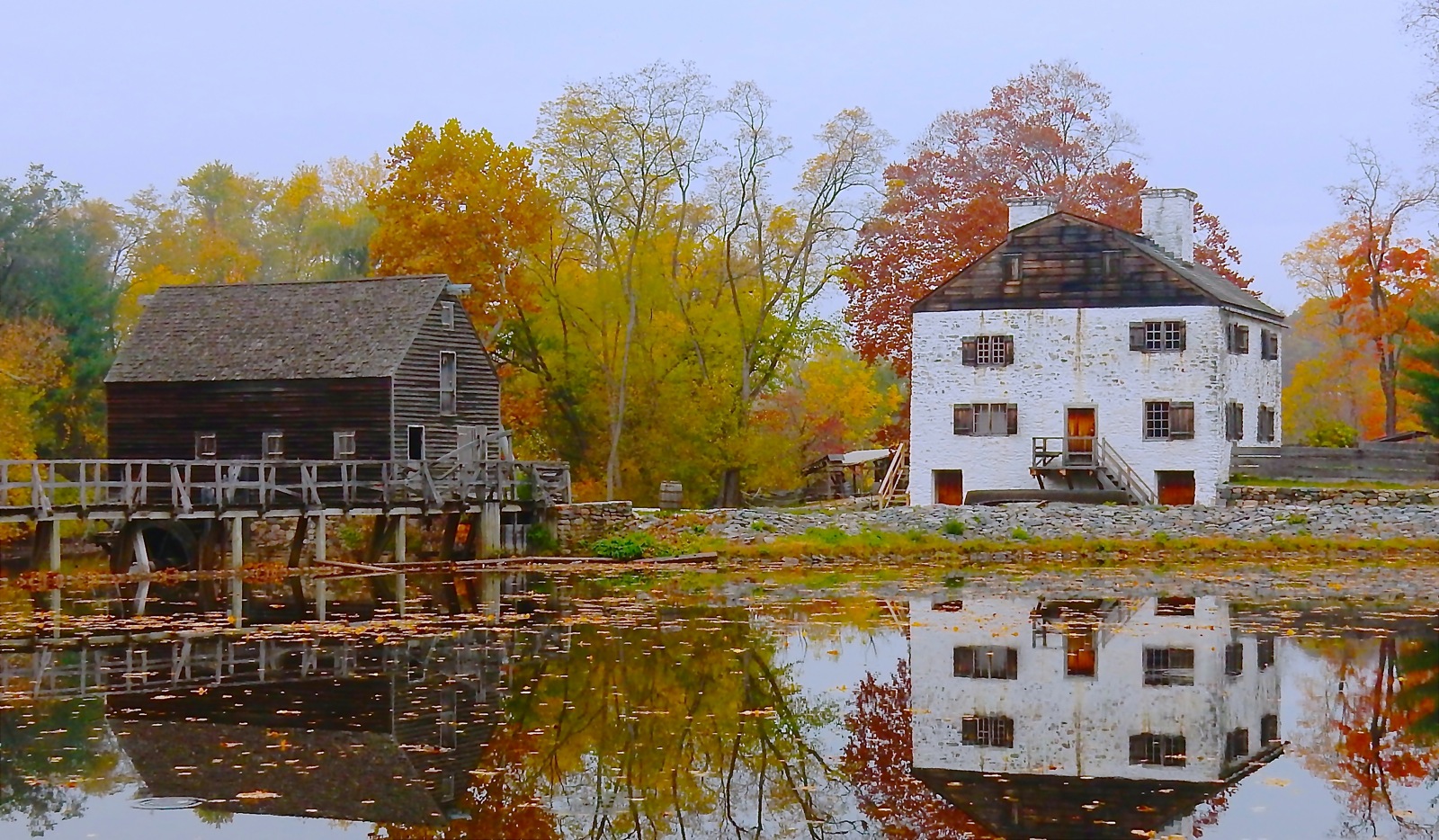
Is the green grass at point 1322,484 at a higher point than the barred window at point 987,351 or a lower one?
lower

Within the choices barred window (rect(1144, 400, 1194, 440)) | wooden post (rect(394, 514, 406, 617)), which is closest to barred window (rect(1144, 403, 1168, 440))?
barred window (rect(1144, 400, 1194, 440))

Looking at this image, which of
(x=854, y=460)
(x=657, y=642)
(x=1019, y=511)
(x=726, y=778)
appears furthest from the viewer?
(x=854, y=460)

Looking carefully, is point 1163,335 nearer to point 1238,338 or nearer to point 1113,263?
point 1113,263

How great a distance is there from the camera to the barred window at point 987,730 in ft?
46.6

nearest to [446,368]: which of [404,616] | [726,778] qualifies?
[404,616]

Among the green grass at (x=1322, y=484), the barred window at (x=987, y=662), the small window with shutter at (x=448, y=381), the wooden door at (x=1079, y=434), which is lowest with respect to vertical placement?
the barred window at (x=987, y=662)

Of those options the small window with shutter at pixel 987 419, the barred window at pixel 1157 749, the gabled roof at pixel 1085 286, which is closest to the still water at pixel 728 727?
the barred window at pixel 1157 749

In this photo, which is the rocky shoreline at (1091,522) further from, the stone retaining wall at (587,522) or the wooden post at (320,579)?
the wooden post at (320,579)

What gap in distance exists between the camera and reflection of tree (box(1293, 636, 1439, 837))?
39.5ft

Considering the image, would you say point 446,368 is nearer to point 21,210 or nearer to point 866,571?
point 866,571

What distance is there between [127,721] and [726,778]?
5.80 m

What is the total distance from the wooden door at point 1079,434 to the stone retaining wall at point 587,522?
1190 cm

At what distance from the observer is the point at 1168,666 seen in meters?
18.2

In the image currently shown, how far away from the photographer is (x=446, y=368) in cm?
4028
